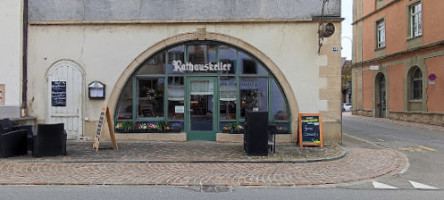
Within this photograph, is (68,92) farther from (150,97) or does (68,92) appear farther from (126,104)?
(150,97)

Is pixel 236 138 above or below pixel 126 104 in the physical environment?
below

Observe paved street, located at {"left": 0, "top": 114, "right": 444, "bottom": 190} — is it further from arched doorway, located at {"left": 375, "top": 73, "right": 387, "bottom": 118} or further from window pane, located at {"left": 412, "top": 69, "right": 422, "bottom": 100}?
arched doorway, located at {"left": 375, "top": 73, "right": 387, "bottom": 118}

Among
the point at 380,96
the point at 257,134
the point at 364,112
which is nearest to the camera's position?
the point at 257,134

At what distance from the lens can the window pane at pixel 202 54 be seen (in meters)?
10.8

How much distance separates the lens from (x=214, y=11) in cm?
1065

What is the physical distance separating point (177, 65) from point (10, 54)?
5.34 m

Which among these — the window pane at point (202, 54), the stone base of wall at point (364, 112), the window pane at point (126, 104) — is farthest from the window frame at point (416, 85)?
the window pane at point (126, 104)

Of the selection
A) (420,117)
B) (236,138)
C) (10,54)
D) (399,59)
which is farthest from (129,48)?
(399,59)

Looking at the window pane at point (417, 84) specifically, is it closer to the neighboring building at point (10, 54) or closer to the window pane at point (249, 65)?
the window pane at point (249, 65)

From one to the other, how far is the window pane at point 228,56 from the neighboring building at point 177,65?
32 millimetres

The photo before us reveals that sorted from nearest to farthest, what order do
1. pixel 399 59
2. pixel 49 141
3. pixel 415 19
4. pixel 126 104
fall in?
pixel 49 141 < pixel 126 104 < pixel 415 19 < pixel 399 59

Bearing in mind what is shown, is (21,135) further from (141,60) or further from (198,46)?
(198,46)

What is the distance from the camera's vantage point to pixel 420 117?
19.5 meters

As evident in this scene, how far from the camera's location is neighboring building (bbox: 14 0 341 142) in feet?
34.6
